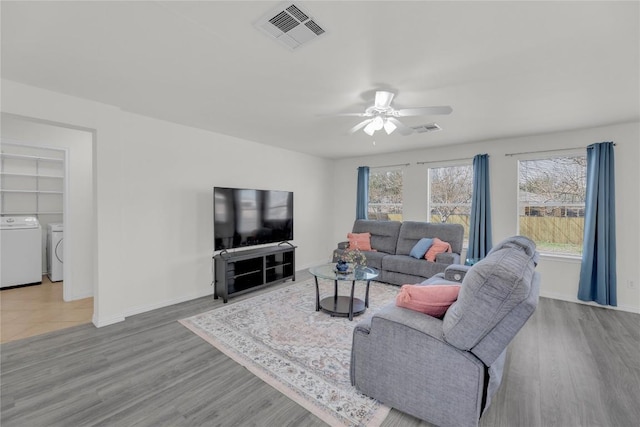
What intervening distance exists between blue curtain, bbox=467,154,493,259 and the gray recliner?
9.51 feet

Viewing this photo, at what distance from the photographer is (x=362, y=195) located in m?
6.14

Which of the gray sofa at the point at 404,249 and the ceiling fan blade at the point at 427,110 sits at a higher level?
the ceiling fan blade at the point at 427,110

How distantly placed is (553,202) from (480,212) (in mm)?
992

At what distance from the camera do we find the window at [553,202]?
4098mm

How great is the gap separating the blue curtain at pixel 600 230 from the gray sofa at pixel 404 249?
1.56 metres

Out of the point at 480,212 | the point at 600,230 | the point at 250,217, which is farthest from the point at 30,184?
the point at 600,230

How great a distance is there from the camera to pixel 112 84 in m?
2.56

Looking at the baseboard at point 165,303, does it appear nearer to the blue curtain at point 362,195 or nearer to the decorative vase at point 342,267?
the decorative vase at point 342,267

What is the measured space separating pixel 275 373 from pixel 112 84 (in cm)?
292

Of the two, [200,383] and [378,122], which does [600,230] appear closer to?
[378,122]

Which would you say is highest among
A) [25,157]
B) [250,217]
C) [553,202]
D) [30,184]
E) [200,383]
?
[25,157]

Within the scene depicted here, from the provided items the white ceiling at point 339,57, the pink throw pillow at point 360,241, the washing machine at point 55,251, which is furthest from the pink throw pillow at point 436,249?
the washing machine at point 55,251

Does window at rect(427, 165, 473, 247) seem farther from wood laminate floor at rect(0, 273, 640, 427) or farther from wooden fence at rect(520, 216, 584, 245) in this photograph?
wood laminate floor at rect(0, 273, 640, 427)

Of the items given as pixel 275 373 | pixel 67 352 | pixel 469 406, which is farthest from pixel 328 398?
pixel 67 352
